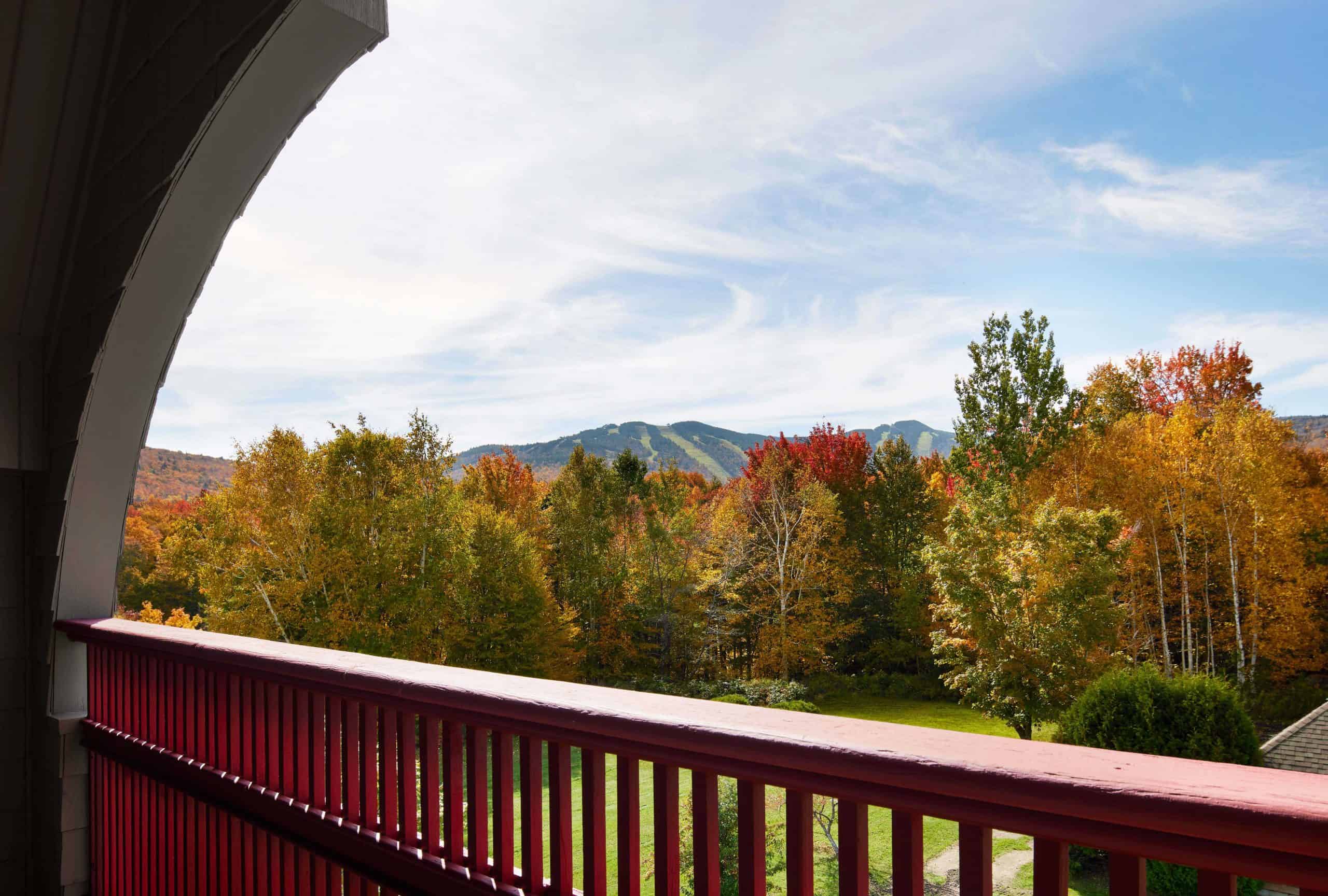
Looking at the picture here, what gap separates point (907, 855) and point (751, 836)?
0.17 m

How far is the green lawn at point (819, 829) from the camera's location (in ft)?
8.11

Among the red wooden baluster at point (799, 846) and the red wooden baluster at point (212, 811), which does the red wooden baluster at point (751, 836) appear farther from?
the red wooden baluster at point (212, 811)

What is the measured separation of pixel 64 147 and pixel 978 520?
12900 mm

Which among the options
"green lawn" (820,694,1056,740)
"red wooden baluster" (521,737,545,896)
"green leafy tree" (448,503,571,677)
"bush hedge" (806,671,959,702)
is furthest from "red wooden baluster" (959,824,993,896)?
"bush hedge" (806,671,959,702)

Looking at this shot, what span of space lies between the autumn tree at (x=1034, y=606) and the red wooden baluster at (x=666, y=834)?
11.5m

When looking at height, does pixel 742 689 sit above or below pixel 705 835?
below

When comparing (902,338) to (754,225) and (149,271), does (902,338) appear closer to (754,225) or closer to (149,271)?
(754,225)

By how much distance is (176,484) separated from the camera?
61.2 feet

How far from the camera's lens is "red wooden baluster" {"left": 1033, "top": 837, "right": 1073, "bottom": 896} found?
0.54 metres

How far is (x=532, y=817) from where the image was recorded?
0.92m

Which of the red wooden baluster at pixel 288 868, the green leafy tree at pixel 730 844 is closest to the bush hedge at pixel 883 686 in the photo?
the green leafy tree at pixel 730 844

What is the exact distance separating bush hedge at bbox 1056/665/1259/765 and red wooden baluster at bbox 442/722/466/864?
710 cm

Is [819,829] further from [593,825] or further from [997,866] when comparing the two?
[593,825]

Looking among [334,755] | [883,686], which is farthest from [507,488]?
[334,755]
